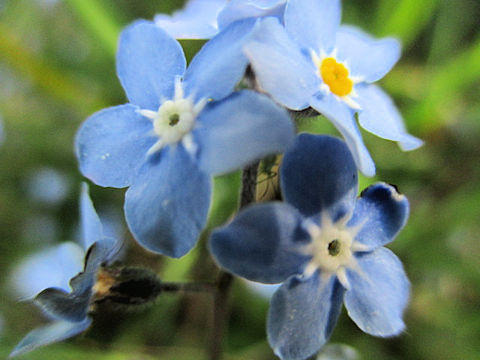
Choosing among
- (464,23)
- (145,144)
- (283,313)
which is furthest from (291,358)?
(464,23)

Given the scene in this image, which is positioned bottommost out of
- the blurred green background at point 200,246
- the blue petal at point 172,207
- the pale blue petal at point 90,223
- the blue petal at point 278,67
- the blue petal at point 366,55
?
the blurred green background at point 200,246

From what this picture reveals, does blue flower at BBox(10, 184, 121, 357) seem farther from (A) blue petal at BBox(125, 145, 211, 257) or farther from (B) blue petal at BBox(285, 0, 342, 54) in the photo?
(B) blue petal at BBox(285, 0, 342, 54)

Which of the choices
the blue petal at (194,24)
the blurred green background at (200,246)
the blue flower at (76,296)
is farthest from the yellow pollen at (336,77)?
the blurred green background at (200,246)

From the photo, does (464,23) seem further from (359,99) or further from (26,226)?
(26,226)

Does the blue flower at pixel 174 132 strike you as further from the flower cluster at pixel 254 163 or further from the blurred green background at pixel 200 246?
the blurred green background at pixel 200 246

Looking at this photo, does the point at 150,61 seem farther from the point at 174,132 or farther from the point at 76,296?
the point at 76,296

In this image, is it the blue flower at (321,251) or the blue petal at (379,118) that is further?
the blue petal at (379,118)
